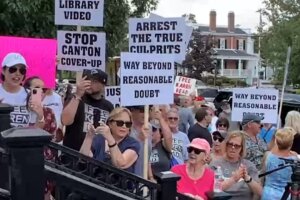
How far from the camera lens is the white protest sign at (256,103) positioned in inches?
377

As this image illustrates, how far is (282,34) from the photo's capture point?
131 feet

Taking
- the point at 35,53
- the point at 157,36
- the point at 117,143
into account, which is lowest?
the point at 117,143

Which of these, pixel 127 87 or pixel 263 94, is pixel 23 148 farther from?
pixel 263 94

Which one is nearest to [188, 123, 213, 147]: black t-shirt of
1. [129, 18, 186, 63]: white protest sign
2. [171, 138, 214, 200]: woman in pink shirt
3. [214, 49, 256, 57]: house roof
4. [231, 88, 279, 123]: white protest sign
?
[231, 88, 279, 123]: white protest sign

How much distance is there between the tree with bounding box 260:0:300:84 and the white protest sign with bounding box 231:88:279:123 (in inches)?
1164

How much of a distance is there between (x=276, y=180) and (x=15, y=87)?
2.78 metres

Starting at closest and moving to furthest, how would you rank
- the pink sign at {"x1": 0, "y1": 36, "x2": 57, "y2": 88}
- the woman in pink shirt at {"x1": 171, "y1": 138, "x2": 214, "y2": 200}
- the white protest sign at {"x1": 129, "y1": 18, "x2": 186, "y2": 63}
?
the woman in pink shirt at {"x1": 171, "y1": 138, "x2": 214, "y2": 200}
the pink sign at {"x1": 0, "y1": 36, "x2": 57, "y2": 88}
the white protest sign at {"x1": 129, "y1": 18, "x2": 186, "y2": 63}

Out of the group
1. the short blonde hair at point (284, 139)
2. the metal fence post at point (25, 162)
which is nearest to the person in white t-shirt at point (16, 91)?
the metal fence post at point (25, 162)

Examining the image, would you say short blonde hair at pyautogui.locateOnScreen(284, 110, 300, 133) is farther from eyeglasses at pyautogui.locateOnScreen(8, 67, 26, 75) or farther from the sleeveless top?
eyeglasses at pyautogui.locateOnScreen(8, 67, 26, 75)

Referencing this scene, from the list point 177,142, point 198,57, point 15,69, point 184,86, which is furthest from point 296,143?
point 198,57

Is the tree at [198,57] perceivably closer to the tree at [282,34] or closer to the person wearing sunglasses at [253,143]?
the tree at [282,34]

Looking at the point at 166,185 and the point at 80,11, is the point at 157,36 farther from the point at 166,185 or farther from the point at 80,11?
the point at 166,185

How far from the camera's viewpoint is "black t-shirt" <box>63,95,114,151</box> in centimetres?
609

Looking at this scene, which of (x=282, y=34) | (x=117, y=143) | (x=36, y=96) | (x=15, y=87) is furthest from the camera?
(x=282, y=34)
